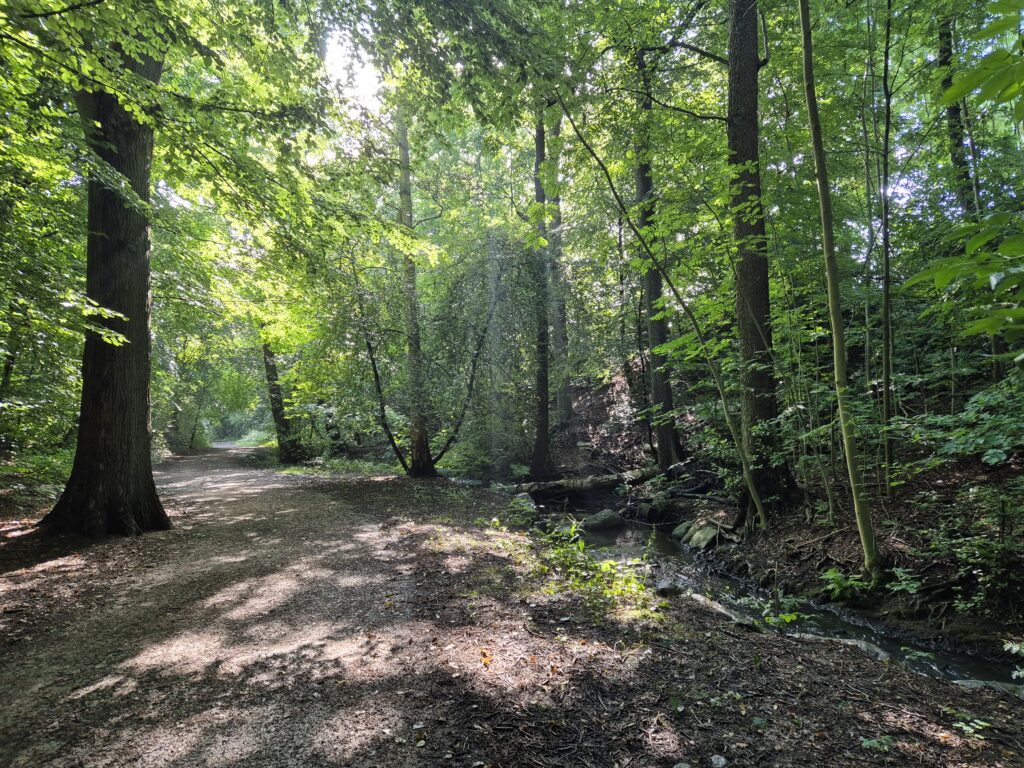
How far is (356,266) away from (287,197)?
10.3 feet

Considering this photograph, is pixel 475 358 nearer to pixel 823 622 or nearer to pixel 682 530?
pixel 682 530

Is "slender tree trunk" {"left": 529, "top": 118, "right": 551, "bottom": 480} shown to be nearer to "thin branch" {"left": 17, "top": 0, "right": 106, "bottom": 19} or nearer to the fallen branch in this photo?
the fallen branch

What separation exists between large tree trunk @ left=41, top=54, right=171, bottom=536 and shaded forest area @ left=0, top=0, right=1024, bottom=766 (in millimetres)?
36

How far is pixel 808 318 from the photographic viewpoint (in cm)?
596

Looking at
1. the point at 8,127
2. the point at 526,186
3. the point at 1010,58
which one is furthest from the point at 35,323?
the point at 526,186

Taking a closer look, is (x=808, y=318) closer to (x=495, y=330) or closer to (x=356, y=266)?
(x=495, y=330)

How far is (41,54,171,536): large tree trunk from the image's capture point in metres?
5.47

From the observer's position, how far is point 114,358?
5.61m

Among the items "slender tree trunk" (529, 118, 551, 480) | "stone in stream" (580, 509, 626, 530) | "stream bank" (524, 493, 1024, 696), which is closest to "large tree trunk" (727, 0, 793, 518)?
"stream bank" (524, 493, 1024, 696)

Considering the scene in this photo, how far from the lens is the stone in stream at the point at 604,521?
8859mm

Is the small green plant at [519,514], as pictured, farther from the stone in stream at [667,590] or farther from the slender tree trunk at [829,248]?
the slender tree trunk at [829,248]

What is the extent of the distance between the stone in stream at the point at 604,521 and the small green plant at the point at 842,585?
4.36m

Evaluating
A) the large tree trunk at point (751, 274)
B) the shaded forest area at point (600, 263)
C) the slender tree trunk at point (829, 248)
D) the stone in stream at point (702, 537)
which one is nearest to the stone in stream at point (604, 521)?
the shaded forest area at point (600, 263)

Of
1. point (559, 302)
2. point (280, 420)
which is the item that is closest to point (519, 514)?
point (559, 302)
